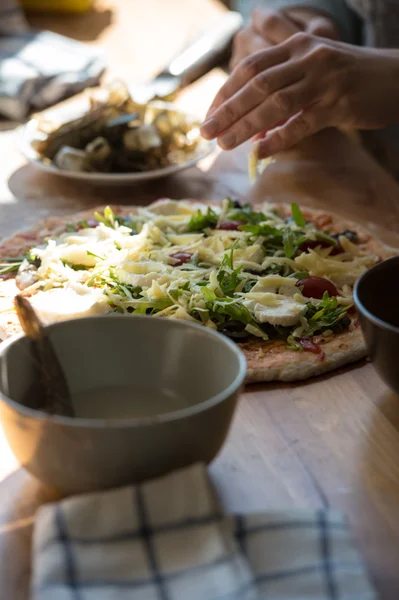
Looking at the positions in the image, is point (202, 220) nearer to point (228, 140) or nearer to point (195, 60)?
point (228, 140)

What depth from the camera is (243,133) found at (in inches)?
72.5

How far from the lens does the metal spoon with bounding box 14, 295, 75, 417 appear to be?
3.31 feet

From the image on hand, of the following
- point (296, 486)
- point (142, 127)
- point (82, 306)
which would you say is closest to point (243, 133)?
point (142, 127)

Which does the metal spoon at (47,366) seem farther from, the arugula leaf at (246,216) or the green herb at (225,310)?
the arugula leaf at (246,216)

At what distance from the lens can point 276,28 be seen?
2.33 meters

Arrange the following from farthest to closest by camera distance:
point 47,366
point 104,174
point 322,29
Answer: point 322,29 → point 104,174 → point 47,366

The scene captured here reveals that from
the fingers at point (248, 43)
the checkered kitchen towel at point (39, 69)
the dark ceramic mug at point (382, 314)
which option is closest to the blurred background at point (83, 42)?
the checkered kitchen towel at point (39, 69)

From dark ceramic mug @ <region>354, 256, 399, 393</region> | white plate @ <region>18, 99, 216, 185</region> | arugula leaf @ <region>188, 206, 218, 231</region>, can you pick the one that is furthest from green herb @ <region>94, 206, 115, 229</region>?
dark ceramic mug @ <region>354, 256, 399, 393</region>

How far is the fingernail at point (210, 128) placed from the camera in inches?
71.4

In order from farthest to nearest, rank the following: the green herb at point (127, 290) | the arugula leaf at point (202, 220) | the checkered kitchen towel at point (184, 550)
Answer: the arugula leaf at point (202, 220)
the green herb at point (127, 290)
the checkered kitchen towel at point (184, 550)

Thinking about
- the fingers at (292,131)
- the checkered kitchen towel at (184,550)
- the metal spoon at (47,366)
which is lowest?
the fingers at (292,131)

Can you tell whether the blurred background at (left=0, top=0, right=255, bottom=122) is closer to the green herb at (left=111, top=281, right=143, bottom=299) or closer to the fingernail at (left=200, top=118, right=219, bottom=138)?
the fingernail at (left=200, top=118, right=219, bottom=138)

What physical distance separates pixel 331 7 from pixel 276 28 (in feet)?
1.27

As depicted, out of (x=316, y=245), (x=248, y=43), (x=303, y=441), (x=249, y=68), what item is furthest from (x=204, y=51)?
(x=303, y=441)
